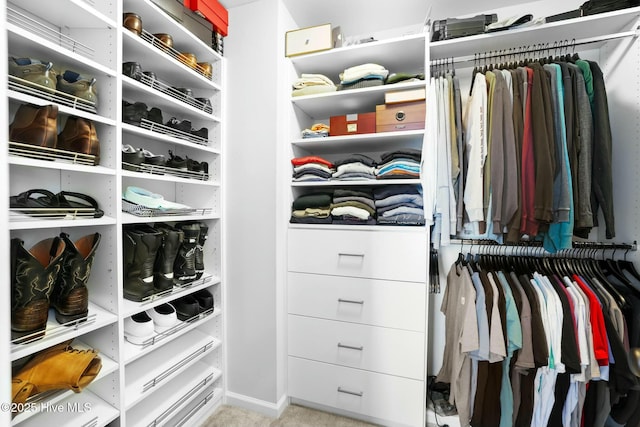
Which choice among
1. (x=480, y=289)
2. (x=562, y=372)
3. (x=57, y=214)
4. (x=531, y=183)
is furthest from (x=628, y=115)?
(x=57, y=214)

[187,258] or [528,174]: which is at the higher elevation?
[528,174]

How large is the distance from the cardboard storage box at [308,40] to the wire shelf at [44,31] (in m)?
0.95

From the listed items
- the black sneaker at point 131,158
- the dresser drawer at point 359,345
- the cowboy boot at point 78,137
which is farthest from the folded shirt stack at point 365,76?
the dresser drawer at point 359,345

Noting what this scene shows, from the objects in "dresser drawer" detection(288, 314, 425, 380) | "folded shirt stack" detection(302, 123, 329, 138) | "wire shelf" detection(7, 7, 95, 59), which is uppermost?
"wire shelf" detection(7, 7, 95, 59)

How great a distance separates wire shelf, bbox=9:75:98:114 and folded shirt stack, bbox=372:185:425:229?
4.37 feet

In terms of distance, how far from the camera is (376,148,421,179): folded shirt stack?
1.47 metres

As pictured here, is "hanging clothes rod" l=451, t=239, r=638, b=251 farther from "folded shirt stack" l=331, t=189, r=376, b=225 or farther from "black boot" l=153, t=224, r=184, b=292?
"black boot" l=153, t=224, r=184, b=292

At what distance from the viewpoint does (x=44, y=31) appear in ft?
3.46

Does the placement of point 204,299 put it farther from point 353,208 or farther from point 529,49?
point 529,49

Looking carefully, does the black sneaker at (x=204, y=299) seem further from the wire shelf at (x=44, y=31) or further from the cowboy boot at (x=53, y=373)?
the wire shelf at (x=44, y=31)

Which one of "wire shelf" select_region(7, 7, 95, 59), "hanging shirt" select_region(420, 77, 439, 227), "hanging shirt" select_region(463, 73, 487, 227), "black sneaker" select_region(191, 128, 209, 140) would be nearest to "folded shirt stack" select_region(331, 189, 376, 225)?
"hanging shirt" select_region(420, 77, 439, 227)

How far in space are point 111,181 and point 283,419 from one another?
1500 millimetres

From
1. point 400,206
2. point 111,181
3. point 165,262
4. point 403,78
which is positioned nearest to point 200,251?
point 165,262

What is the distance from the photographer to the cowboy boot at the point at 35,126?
2.90ft
